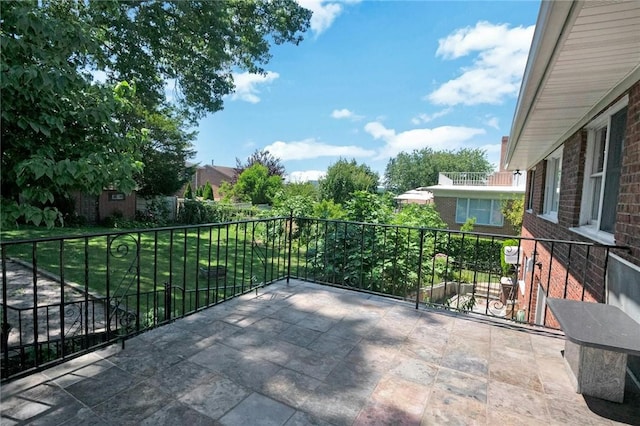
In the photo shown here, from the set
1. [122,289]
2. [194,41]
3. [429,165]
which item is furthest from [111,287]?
[429,165]

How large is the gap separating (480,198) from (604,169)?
42.6 feet

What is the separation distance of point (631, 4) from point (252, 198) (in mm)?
19207

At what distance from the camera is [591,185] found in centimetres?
378

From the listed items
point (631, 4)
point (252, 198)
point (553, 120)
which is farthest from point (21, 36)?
point (252, 198)

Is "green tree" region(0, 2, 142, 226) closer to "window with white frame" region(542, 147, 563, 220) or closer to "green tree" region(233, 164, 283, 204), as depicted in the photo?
"window with white frame" region(542, 147, 563, 220)

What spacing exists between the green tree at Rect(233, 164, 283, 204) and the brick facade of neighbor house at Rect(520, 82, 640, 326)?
587 inches

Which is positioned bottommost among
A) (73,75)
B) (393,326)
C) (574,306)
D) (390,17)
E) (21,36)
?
(393,326)

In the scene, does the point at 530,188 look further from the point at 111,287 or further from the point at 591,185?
the point at 111,287

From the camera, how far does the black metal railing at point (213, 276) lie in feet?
9.61

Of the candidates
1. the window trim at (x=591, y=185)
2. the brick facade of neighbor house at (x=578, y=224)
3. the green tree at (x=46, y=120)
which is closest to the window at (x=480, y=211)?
the brick facade of neighbor house at (x=578, y=224)

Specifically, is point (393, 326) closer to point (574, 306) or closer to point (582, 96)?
point (574, 306)

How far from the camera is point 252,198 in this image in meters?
19.9

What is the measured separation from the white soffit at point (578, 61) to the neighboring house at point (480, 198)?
39.1ft

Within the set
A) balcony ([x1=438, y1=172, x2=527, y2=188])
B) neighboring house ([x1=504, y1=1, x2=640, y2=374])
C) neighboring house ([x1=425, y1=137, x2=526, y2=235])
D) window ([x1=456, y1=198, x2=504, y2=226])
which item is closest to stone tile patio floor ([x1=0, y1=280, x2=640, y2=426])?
neighboring house ([x1=504, y1=1, x2=640, y2=374])
